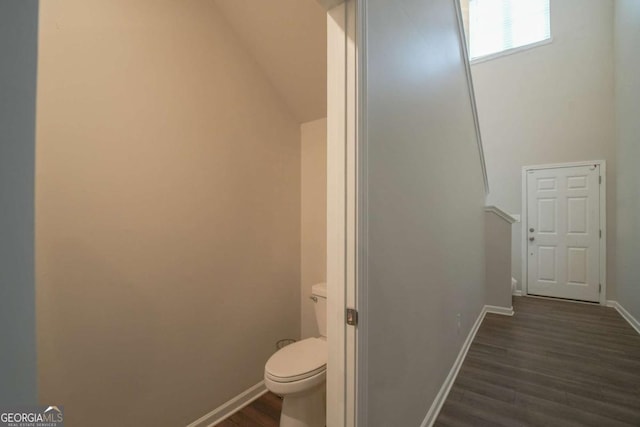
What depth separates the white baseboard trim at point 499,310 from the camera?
3453 millimetres

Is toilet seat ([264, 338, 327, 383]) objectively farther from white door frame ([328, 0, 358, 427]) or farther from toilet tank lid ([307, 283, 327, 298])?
white door frame ([328, 0, 358, 427])

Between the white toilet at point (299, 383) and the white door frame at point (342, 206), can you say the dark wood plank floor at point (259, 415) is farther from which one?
the white door frame at point (342, 206)

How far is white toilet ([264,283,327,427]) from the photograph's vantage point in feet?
4.68

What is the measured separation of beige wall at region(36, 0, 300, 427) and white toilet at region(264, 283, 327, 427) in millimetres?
460

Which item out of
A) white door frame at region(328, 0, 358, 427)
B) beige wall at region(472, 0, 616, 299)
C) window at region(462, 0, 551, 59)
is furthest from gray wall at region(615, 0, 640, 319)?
white door frame at region(328, 0, 358, 427)

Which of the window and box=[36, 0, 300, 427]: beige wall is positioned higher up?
the window

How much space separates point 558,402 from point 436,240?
1340 millimetres

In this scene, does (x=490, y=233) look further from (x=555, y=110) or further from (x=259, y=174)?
(x=259, y=174)

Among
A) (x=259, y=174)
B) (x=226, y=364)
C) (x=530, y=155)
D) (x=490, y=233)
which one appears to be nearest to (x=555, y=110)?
(x=530, y=155)

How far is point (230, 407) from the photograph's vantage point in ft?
5.78

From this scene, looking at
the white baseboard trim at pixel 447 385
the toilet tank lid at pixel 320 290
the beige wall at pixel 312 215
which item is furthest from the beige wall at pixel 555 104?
the toilet tank lid at pixel 320 290

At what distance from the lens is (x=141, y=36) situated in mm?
1433

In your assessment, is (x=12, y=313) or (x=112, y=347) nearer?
(x=12, y=313)

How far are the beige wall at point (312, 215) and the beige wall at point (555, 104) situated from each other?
3.87 metres
